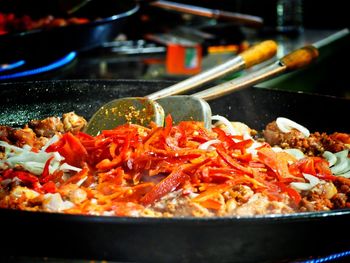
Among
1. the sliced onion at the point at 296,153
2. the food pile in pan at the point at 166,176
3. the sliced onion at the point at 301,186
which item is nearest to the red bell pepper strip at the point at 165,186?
the food pile in pan at the point at 166,176

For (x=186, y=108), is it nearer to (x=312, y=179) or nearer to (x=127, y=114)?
(x=127, y=114)

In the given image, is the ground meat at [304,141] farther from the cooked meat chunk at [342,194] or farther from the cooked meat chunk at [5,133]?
the cooked meat chunk at [5,133]

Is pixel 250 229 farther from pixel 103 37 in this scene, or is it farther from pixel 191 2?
pixel 191 2

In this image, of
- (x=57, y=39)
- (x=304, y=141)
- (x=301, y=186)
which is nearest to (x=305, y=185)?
(x=301, y=186)

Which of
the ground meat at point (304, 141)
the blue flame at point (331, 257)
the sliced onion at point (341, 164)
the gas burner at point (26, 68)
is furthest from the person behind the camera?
the gas burner at point (26, 68)

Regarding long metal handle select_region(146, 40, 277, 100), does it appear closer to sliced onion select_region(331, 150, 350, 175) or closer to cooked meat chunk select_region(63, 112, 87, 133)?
cooked meat chunk select_region(63, 112, 87, 133)

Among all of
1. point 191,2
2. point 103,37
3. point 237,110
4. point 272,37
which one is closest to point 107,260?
point 237,110
